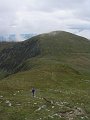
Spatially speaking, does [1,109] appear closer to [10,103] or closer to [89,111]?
[10,103]

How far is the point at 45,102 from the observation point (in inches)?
1868

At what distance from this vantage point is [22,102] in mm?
48500

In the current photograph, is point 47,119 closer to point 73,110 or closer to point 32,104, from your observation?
point 73,110

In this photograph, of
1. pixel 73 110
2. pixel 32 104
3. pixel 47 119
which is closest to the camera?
pixel 47 119

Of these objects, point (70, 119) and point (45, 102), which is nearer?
point (70, 119)

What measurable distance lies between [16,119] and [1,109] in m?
5.08

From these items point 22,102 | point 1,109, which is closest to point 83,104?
point 22,102

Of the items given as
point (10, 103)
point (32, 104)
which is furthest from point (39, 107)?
point (10, 103)

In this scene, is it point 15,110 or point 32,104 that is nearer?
point 15,110

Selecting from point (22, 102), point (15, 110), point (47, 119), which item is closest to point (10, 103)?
point (22, 102)

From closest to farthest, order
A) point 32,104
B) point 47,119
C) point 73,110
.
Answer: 1. point 47,119
2. point 73,110
3. point 32,104

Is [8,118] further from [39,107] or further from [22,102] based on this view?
[22,102]

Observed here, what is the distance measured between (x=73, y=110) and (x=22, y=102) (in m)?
9.62

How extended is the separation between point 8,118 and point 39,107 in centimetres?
574
